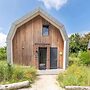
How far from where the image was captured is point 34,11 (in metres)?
22.4

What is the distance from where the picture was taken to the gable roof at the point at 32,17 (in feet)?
72.1

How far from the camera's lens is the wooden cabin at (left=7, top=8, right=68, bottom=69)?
22484mm

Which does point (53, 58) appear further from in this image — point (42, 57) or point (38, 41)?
point (38, 41)

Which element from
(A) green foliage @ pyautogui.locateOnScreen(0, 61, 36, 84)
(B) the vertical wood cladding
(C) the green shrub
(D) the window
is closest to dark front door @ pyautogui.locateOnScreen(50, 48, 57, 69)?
(B) the vertical wood cladding

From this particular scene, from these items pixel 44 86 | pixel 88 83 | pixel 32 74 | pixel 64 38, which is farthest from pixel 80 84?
pixel 64 38

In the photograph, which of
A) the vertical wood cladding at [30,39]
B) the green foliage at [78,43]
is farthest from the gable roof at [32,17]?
the green foliage at [78,43]

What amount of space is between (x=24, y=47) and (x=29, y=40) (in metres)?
0.84

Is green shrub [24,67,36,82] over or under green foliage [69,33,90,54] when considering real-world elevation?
under

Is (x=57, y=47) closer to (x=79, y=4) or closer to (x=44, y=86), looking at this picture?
(x=79, y=4)

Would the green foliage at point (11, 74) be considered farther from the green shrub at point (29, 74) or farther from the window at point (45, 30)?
the window at point (45, 30)

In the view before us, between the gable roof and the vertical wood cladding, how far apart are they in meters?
0.44

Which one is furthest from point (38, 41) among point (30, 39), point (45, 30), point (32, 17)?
point (32, 17)

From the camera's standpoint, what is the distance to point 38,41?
22859 mm

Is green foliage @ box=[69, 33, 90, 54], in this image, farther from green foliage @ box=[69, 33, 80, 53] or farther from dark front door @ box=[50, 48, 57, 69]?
dark front door @ box=[50, 48, 57, 69]
